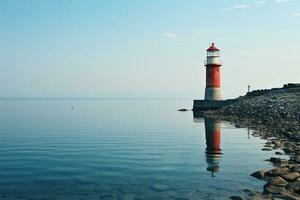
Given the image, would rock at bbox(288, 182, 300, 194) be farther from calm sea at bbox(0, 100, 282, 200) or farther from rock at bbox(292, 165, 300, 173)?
rock at bbox(292, 165, 300, 173)

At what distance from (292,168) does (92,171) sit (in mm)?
7920

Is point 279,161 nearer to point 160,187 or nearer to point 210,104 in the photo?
point 160,187

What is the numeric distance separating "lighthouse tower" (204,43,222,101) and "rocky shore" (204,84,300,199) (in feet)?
9.21

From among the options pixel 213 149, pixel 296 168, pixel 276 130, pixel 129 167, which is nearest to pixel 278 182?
pixel 296 168

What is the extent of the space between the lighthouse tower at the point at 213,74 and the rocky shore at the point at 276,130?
110 inches

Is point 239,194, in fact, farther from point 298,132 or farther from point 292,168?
point 298,132

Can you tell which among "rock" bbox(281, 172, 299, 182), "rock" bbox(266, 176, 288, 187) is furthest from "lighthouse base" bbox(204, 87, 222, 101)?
"rock" bbox(266, 176, 288, 187)

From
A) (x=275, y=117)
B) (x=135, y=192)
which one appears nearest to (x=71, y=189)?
(x=135, y=192)

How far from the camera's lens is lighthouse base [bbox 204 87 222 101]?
5512 cm

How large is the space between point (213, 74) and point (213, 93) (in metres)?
2.80

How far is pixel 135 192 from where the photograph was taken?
1281 centimetres

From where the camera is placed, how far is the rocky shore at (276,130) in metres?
12.2

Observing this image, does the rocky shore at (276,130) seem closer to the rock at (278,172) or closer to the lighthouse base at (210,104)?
the rock at (278,172)

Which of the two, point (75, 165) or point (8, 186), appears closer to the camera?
point (8, 186)
